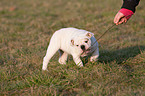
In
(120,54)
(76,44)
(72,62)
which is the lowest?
(120,54)

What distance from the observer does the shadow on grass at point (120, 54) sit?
5.17 meters

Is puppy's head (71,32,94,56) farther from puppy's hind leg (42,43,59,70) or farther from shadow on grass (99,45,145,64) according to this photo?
shadow on grass (99,45,145,64)

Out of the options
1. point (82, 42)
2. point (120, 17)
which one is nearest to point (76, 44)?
point (82, 42)

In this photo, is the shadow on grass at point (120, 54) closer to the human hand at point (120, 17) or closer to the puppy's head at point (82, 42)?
the puppy's head at point (82, 42)

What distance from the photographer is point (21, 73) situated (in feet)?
15.0

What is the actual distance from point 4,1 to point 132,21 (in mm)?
11984

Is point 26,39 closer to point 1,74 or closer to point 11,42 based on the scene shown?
point 11,42

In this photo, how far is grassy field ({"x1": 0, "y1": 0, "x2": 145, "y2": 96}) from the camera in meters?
3.60

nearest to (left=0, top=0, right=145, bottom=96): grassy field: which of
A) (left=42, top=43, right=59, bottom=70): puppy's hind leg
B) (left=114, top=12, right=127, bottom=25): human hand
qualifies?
(left=42, top=43, right=59, bottom=70): puppy's hind leg

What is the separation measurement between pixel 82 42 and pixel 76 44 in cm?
14

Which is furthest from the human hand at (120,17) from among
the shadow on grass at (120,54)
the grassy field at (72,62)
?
the shadow on grass at (120,54)

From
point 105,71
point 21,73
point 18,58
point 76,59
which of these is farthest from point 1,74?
point 105,71

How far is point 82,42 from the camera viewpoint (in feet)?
13.5

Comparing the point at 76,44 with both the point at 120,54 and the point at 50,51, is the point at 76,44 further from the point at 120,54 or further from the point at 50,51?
the point at 120,54
